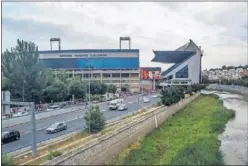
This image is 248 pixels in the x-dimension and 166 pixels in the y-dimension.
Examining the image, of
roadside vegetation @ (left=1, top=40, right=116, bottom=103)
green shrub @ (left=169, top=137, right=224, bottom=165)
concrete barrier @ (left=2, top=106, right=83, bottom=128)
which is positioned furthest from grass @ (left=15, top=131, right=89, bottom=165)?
roadside vegetation @ (left=1, top=40, right=116, bottom=103)

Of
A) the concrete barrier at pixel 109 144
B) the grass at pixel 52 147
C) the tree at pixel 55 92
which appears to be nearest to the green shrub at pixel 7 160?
the grass at pixel 52 147

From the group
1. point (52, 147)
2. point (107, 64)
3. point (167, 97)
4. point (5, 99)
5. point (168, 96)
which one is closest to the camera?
point (52, 147)

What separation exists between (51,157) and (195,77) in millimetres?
43998

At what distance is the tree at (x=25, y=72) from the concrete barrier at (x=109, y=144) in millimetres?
6837

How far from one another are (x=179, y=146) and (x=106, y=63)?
106 feet

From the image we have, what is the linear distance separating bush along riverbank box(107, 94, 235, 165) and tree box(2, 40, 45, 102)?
22.6 ft

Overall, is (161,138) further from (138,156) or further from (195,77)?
(195,77)

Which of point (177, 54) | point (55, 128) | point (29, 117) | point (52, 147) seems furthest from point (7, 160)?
point (177, 54)

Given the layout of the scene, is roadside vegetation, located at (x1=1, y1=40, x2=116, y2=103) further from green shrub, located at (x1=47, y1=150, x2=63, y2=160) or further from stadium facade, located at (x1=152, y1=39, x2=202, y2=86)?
stadium facade, located at (x1=152, y1=39, x2=202, y2=86)

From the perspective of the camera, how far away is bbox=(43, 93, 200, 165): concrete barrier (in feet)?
23.7

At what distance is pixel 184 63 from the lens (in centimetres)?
4797

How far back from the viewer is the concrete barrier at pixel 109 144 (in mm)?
7211

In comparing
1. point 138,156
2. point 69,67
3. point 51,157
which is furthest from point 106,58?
point 51,157

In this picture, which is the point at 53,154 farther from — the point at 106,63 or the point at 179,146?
the point at 106,63
